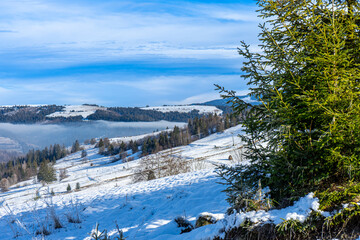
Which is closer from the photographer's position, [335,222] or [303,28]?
[335,222]

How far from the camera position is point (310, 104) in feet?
12.5

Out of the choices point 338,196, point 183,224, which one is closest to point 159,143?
point 183,224

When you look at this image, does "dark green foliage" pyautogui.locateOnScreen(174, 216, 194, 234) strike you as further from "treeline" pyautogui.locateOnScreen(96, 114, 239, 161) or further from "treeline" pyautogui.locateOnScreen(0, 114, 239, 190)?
"treeline" pyautogui.locateOnScreen(96, 114, 239, 161)

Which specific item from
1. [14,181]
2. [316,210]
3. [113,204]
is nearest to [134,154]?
[14,181]

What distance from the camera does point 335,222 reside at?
379 cm

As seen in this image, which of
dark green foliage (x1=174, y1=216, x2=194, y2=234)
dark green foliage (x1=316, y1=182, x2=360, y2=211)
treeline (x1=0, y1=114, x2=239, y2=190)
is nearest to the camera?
dark green foliage (x1=316, y1=182, x2=360, y2=211)

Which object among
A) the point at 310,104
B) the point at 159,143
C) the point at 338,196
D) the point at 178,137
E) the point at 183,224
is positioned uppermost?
the point at 310,104

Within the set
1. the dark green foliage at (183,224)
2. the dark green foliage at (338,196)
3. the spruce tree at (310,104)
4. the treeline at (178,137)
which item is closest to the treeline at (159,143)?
the treeline at (178,137)

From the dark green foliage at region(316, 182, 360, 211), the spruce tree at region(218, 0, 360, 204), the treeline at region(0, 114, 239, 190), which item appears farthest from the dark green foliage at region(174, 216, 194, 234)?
the treeline at region(0, 114, 239, 190)

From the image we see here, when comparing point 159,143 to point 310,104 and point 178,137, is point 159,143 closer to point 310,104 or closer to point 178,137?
point 178,137

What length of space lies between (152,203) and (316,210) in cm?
654

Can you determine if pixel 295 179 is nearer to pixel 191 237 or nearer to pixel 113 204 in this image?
pixel 191 237

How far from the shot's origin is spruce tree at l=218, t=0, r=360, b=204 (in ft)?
12.6

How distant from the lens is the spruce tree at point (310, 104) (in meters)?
3.84
